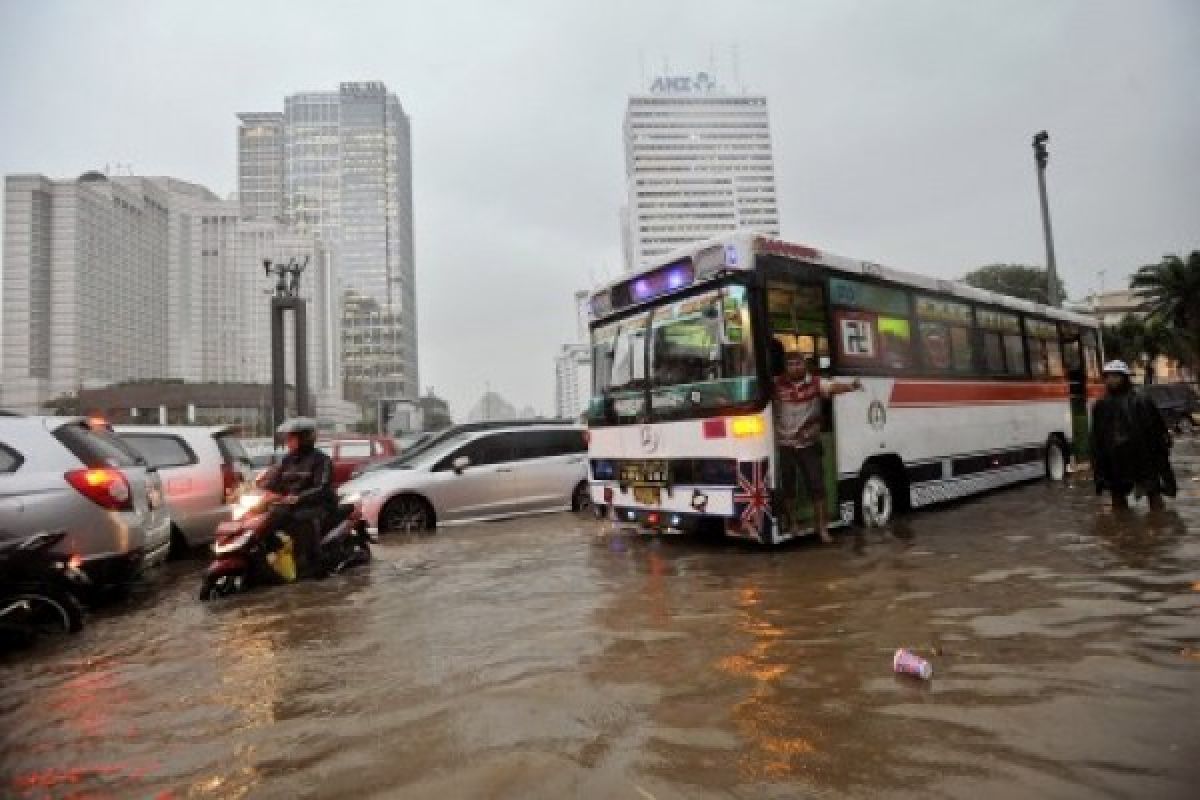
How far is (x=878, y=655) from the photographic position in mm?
4004

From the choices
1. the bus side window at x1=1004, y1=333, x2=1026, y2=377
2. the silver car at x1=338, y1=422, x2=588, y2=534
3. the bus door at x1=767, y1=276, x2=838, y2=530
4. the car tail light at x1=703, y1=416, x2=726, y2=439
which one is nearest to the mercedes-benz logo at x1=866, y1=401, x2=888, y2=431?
the bus door at x1=767, y1=276, x2=838, y2=530

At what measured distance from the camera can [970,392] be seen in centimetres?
1013

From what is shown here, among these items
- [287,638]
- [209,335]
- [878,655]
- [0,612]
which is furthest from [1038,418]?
[209,335]

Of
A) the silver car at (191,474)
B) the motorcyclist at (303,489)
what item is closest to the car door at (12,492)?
the motorcyclist at (303,489)

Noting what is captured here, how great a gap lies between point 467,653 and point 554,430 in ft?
25.8

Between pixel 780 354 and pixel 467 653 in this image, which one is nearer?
pixel 467 653

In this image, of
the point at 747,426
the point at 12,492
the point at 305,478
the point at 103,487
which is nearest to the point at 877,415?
the point at 747,426

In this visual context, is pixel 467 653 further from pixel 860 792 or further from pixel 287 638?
pixel 860 792

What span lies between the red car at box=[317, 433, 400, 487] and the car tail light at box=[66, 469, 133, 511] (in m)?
8.88

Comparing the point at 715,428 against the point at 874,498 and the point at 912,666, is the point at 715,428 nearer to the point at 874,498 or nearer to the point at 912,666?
the point at 874,498

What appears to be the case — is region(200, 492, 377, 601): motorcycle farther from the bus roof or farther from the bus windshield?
the bus roof

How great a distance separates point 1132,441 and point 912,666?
6.68 metres

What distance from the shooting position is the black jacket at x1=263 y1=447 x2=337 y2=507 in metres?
7.19

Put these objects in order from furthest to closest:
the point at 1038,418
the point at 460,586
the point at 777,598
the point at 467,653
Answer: the point at 1038,418, the point at 460,586, the point at 777,598, the point at 467,653
